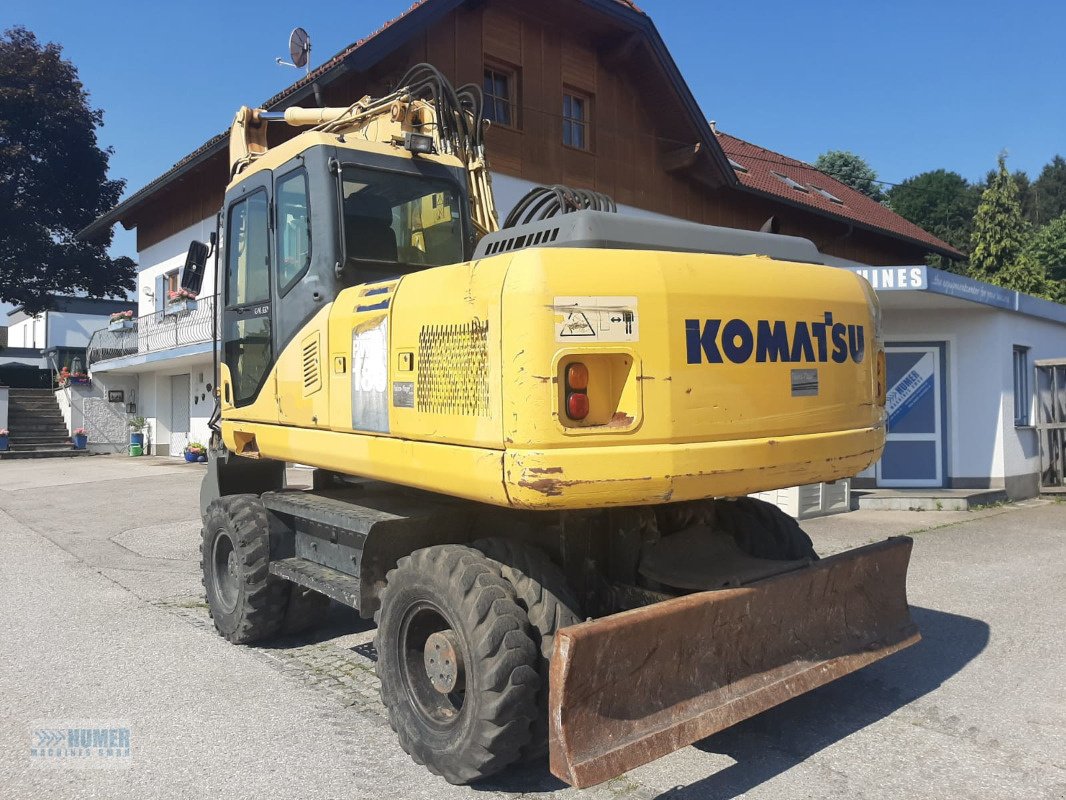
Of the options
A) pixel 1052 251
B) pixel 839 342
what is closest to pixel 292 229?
pixel 839 342

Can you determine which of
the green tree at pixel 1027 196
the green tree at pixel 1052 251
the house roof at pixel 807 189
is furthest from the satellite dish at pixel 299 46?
the green tree at pixel 1027 196

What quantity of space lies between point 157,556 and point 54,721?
483 centimetres

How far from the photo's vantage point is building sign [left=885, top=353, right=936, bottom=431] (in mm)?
12125

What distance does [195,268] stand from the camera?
5.64 m

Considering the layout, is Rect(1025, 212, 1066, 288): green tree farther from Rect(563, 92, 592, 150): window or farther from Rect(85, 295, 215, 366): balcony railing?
Rect(85, 295, 215, 366): balcony railing

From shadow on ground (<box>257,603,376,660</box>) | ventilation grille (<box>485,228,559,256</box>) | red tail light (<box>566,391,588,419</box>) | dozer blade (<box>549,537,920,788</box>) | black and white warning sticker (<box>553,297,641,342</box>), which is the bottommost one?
shadow on ground (<box>257,603,376,660</box>)

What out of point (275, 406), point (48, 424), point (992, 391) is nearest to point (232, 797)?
point (275, 406)

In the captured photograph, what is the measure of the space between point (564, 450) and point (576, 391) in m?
0.22

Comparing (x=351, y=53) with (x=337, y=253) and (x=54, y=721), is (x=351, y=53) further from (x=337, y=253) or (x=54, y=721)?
(x=54, y=721)

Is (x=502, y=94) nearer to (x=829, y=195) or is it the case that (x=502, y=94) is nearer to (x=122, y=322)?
(x=829, y=195)

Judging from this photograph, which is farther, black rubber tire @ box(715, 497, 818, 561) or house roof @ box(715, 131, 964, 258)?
house roof @ box(715, 131, 964, 258)

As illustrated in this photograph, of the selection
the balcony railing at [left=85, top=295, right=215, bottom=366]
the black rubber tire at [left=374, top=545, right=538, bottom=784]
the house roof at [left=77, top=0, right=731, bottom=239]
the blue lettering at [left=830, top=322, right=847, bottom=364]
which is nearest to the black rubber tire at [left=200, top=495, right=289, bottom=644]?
the black rubber tire at [left=374, top=545, right=538, bottom=784]

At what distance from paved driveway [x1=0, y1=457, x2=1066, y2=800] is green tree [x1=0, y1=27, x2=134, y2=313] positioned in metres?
33.7

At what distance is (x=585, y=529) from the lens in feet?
12.6
